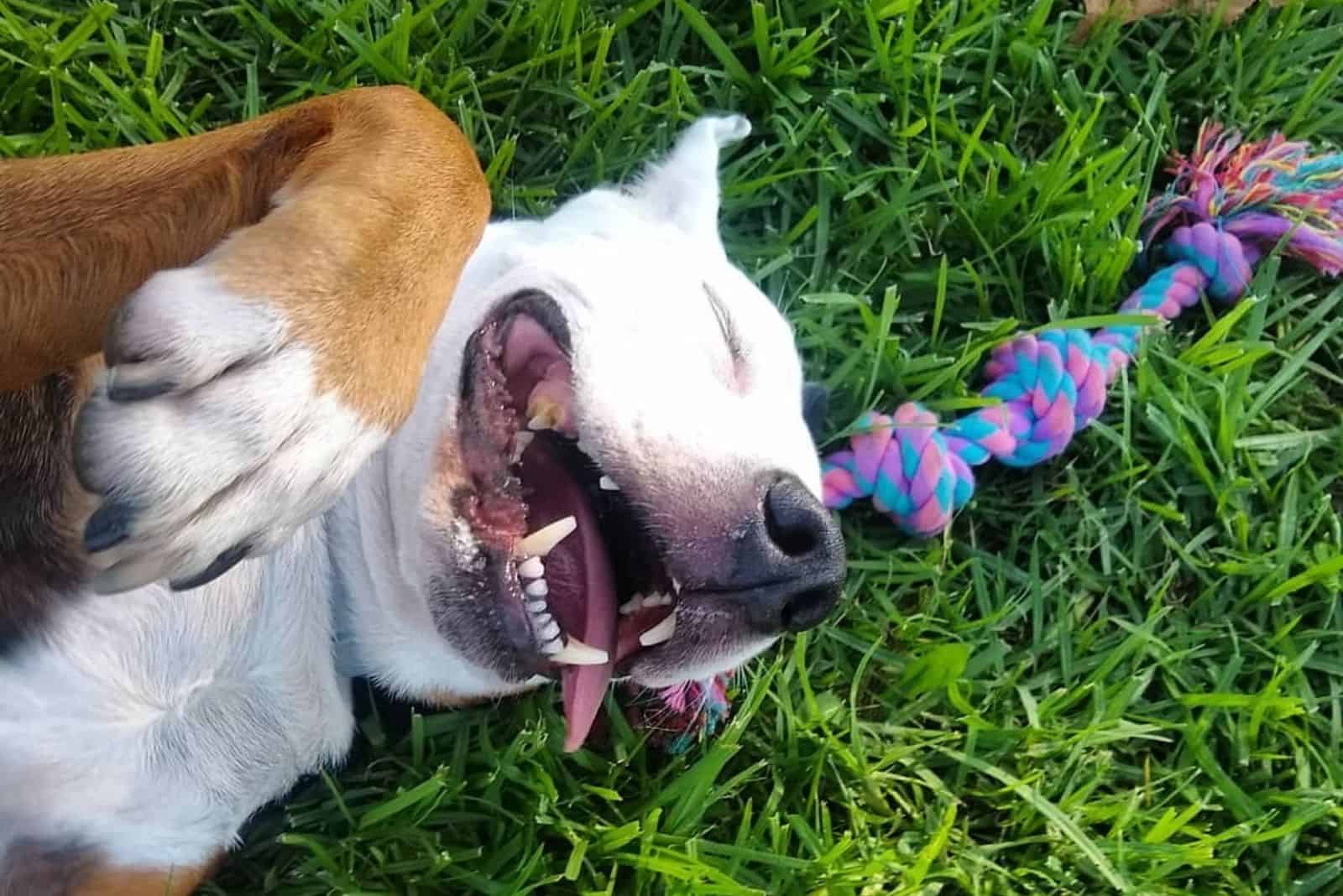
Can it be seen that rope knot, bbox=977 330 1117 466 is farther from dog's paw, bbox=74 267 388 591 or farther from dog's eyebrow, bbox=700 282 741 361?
dog's paw, bbox=74 267 388 591

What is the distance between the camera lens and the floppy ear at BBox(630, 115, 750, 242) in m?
2.69

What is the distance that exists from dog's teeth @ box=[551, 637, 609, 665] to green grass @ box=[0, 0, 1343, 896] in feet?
1.93

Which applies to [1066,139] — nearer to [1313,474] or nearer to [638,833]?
[1313,474]

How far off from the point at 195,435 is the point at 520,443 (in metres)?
0.58

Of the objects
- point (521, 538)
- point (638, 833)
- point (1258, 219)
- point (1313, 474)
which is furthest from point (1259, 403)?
point (521, 538)

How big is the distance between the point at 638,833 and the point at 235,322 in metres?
1.36

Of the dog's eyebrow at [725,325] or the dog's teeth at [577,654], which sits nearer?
the dog's teeth at [577,654]

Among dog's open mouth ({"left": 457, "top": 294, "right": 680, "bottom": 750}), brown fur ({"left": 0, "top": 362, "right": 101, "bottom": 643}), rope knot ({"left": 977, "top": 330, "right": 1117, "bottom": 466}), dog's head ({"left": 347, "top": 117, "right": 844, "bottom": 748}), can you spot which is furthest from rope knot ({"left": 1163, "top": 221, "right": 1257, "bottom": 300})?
brown fur ({"left": 0, "top": 362, "right": 101, "bottom": 643})

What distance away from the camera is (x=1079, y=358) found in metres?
2.95

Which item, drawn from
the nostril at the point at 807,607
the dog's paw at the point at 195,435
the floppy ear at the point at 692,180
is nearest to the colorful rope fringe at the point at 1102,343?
the floppy ear at the point at 692,180

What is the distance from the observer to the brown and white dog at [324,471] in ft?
5.47

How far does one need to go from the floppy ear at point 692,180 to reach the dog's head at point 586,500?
0.37 metres

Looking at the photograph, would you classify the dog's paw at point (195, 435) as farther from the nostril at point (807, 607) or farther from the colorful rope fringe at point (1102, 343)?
the colorful rope fringe at point (1102, 343)

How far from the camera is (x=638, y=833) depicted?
8.43 ft
